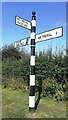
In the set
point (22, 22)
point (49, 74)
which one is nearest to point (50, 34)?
point (22, 22)

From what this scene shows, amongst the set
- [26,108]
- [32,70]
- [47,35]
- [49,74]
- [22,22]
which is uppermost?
[22,22]

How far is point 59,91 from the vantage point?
27.9ft

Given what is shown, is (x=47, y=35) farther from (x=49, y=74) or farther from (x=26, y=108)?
(x=26, y=108)

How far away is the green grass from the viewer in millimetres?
6959

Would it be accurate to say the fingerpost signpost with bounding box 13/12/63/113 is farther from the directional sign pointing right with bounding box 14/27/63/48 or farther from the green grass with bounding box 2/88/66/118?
the green grass with bounding box 2/88/66/118

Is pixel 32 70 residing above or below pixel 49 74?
above

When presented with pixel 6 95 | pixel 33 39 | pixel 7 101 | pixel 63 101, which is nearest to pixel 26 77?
pixel 6 95

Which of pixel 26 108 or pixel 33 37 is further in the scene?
pixel 26 108

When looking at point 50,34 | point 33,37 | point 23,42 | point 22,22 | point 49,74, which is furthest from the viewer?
point 49,74

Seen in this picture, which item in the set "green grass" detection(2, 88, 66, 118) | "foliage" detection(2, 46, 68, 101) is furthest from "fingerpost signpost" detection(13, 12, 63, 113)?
"foliage" detection(2, 46, 68, 101)

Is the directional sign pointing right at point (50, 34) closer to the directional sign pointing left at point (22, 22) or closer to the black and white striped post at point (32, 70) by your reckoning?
the black and white striped post at point (32, 70)

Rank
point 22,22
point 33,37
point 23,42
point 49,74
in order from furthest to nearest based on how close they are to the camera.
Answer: point 49,74 < point 23,42 < point 22,22 < point 33,37

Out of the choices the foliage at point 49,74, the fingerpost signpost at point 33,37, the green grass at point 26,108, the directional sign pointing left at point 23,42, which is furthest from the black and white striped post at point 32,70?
the foliage at point 49,74

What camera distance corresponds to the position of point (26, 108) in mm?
7613
